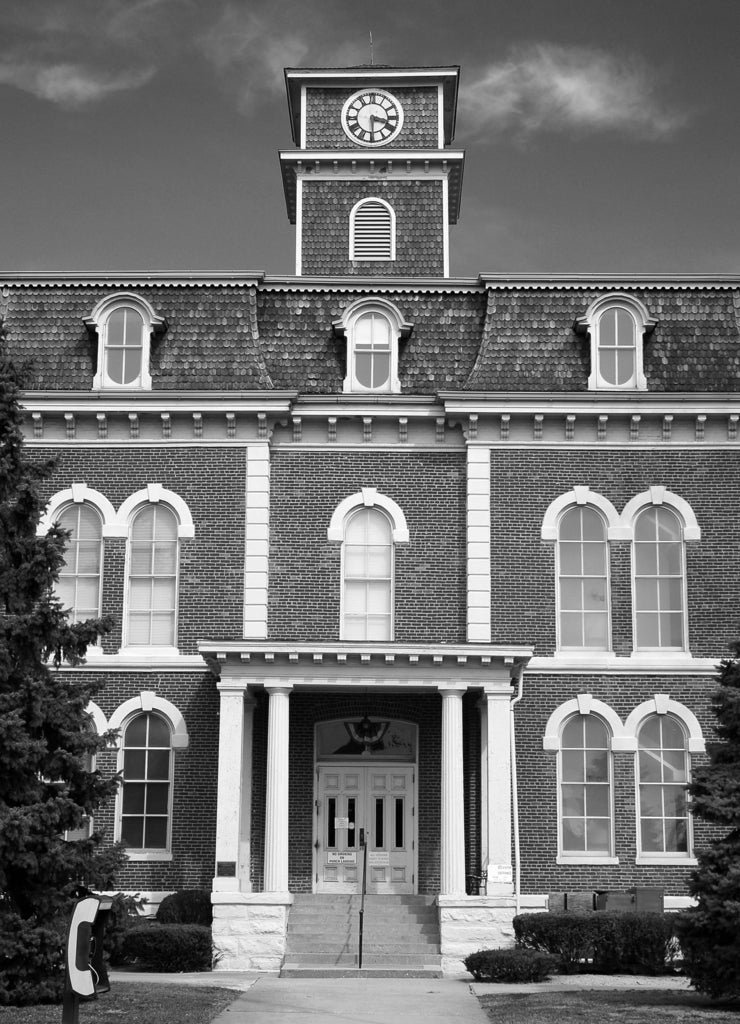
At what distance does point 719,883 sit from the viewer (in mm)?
17469

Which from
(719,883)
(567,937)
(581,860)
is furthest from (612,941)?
(719,883)

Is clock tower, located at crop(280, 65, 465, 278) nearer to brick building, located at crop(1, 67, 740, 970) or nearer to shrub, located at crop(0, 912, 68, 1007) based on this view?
brick building, located at crop(1, 67, 740, 970)

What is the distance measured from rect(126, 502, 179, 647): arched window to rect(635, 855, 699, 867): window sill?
9.17 m

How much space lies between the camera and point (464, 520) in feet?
87.5

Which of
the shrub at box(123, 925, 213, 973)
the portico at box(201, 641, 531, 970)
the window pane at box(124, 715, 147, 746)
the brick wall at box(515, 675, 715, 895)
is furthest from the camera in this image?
the window pane at box(124, 715, 147, 746)

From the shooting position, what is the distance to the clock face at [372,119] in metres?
35.1

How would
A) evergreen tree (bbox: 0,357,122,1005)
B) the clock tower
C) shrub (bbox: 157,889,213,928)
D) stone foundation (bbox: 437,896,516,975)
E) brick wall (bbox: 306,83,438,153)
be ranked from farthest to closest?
brick wall (bbox: 306,83,438,153)
the clock tower
shrub (bbox: 157,889,213,928)
stone foundation (bbox: 437,896,516,975)
evergreen tree (bbox: 0,357,122,1005)

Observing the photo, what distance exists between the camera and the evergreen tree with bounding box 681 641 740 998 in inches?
676

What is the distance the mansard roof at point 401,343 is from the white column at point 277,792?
6226mm

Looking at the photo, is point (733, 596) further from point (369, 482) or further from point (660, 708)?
point (369, 482)

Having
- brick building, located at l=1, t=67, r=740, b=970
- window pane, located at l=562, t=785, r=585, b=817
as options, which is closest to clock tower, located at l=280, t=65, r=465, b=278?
brick building, located at l=1, t=67, r=740, b=970

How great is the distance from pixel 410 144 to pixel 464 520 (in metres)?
12.4

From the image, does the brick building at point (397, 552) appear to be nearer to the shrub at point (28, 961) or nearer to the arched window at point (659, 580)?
the arched window at point (659, 580)

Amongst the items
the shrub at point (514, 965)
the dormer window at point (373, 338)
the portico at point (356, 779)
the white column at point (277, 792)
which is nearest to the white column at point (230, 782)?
the portico at point (356, 779)
